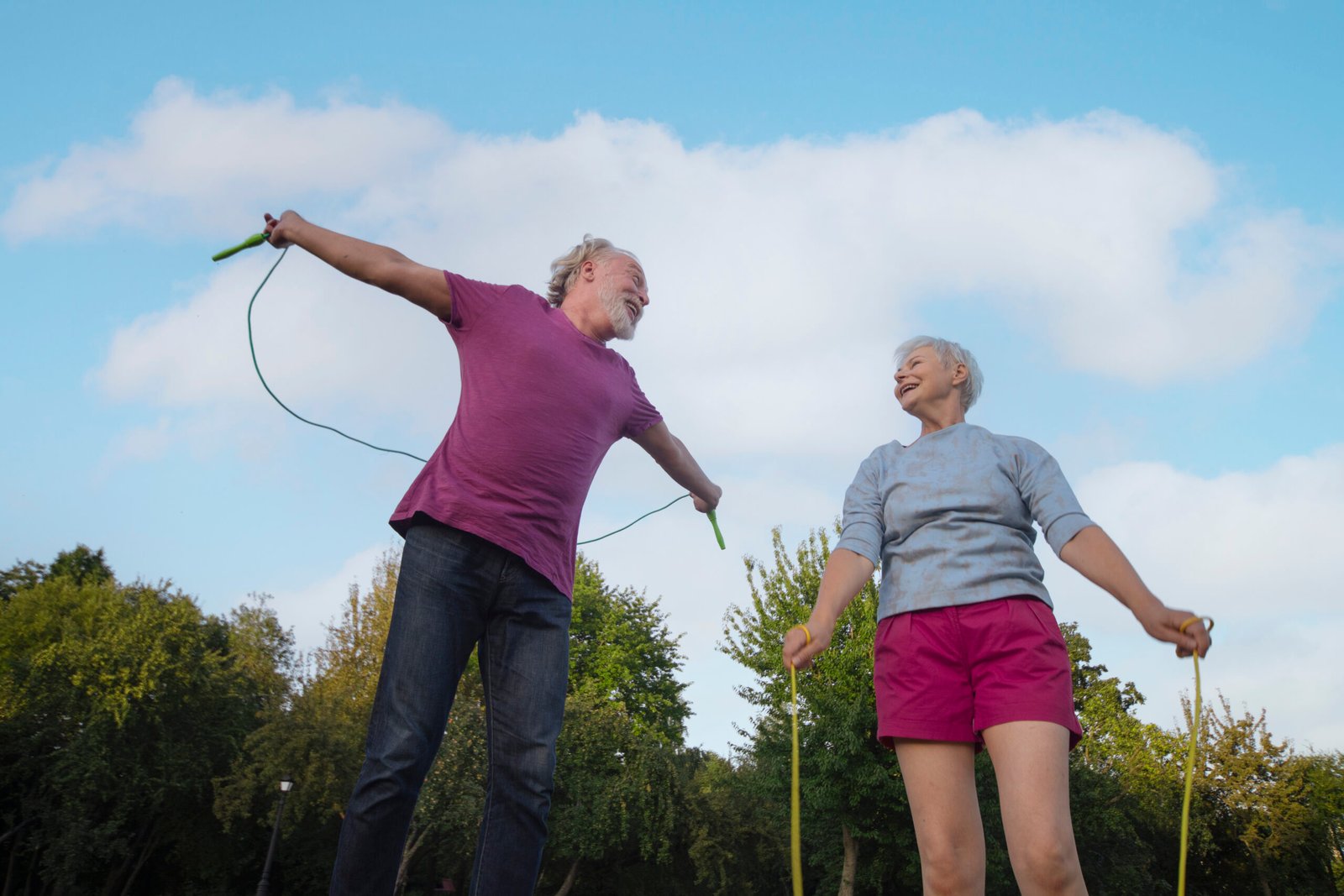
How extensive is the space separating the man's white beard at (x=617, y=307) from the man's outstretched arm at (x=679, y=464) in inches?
15.7

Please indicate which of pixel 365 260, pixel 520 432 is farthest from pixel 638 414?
pixel 365 260

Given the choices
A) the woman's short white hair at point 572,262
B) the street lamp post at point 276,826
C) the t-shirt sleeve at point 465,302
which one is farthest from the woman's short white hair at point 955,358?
the street lamp post at point 276,826

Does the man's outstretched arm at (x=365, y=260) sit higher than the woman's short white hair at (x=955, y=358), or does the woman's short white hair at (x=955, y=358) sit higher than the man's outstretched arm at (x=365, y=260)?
the woman's short white hair at (x=955, y=358)

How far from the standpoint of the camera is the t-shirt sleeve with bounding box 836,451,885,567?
339 centimetres

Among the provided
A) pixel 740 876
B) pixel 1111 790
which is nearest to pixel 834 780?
pixel 740 876

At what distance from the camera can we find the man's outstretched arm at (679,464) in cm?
386

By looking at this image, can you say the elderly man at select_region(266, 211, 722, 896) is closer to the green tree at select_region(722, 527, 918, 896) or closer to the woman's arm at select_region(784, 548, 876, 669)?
the woman's arm at select_region(784, 548, 876, 669)

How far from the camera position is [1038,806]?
279cm

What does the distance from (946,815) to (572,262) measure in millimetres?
2356

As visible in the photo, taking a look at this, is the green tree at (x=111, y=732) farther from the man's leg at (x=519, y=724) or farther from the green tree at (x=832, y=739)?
the man's leg at (x=519, y=724)

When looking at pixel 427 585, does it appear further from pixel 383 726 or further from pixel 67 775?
pixel 67 775

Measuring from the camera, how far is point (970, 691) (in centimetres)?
312

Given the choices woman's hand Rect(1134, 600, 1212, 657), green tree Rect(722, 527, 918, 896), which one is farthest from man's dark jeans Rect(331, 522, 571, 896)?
green tree Rect(722, 527, 918, 896)

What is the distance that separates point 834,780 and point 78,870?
20.4 meters
